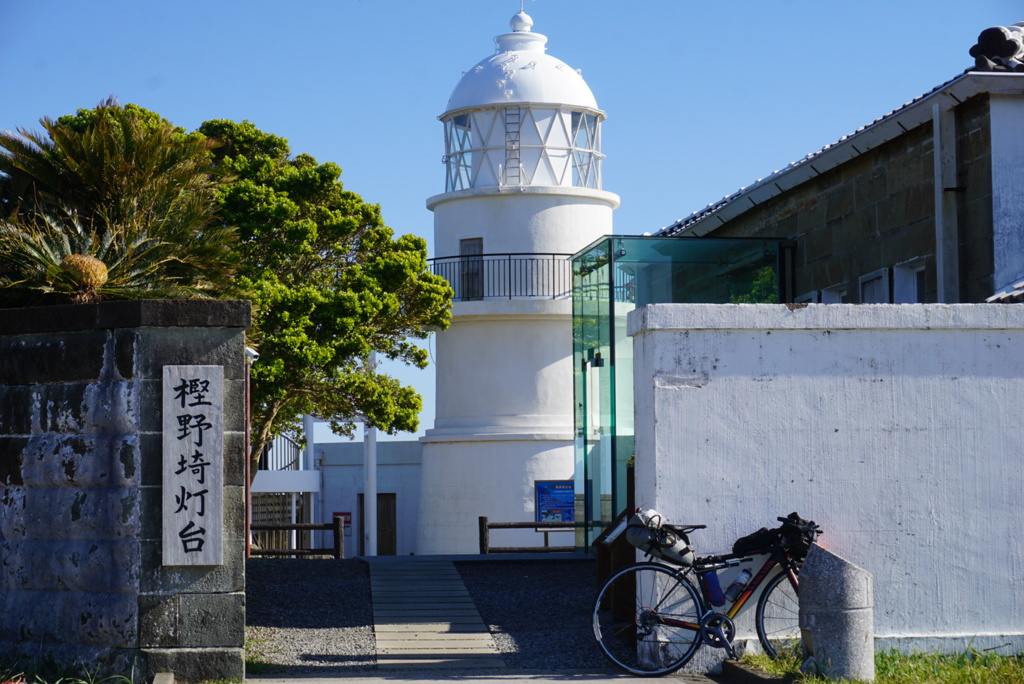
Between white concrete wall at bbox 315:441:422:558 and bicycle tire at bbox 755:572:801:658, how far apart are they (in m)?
28.5

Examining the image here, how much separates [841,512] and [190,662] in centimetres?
515

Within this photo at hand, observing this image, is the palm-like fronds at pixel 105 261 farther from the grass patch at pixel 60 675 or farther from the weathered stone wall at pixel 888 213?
the weathered stone wall at pixel 888 213

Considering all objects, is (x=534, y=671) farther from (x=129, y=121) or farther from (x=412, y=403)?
(x=412, y=403)

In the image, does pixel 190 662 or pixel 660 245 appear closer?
pixel 190 662

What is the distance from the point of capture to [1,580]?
1010cm

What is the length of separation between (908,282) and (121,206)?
8896 millimetres

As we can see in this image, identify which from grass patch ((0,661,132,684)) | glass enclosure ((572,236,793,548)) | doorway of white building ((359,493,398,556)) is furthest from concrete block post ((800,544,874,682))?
doorway of white building ((359,493,398,556))

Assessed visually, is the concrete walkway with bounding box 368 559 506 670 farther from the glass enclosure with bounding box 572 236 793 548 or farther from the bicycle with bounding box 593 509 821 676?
the glass enclosure with bounding box 572 236 793 548

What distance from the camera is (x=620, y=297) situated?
15.7 meters

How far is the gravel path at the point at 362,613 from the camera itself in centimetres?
1086

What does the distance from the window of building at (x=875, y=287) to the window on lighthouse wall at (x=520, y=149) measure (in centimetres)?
1505

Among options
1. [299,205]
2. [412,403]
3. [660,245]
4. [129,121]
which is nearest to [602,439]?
[660,245]

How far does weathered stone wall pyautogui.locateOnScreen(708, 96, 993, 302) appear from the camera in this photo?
44.3 feet

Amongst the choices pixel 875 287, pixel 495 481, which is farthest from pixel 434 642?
pixel 495 481
